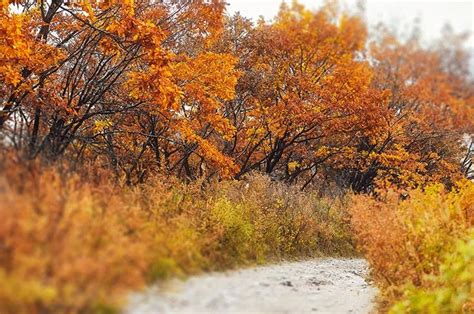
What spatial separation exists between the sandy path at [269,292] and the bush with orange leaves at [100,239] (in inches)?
9.1

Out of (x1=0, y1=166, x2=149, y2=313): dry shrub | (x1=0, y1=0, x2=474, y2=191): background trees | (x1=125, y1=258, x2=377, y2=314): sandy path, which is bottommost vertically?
(x1=125, y1=258, x2=377, y2=314): sandy path

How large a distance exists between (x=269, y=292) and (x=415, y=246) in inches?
93.4

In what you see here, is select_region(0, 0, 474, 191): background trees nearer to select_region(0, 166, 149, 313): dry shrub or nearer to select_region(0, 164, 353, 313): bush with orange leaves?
select_region(0, 164, 353, 313): bush with orange leaves

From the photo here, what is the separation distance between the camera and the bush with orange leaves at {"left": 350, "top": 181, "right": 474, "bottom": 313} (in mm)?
5910

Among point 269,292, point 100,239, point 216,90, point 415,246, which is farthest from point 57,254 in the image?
point 216,90

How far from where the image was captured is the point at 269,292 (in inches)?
249

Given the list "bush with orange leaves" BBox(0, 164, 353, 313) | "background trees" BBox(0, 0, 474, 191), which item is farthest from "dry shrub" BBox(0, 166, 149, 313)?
"background trees" BBox(0, 0, 474, 191)

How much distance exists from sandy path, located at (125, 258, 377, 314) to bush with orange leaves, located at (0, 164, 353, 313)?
232 mm

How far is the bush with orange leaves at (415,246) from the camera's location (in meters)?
5.91

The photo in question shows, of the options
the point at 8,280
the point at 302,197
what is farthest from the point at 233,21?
the point at 8,280

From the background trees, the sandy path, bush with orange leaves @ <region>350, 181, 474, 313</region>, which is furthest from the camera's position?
the background trees

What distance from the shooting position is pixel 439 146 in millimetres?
20422

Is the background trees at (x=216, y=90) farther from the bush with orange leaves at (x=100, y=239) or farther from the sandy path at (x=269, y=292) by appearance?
the sandy path at (x=269, y=292)

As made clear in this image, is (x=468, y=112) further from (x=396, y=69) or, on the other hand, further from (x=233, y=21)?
(x=233, y=21)
